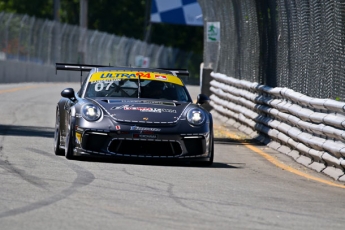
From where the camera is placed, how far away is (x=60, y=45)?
149ft

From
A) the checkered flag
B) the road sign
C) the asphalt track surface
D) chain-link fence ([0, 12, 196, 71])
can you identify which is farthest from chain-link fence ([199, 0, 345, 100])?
the checkered flag

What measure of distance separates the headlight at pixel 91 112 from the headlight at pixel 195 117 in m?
1.01

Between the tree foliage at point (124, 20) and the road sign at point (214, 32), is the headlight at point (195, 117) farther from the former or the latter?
the tree foliage at point (124, 20)

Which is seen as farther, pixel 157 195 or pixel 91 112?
pixel 91 112

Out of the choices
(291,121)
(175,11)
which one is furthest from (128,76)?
(175,11)

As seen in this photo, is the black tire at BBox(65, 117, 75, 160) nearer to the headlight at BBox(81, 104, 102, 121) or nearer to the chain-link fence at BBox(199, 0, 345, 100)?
the headlight at BBox(81, 104, 102, 121)

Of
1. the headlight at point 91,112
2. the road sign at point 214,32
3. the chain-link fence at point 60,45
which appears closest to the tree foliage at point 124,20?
the chain-link fence at point 60,45

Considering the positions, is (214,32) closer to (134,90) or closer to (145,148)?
(134,90)

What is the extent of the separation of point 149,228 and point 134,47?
48000mm

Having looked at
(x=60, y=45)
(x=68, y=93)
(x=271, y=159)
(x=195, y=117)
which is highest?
(x=68, y=93)

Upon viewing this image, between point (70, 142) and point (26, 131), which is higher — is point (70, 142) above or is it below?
above

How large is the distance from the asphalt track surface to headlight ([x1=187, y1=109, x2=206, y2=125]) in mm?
518

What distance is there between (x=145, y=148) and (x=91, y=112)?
0.73 meters

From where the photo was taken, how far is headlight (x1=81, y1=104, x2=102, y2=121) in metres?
11.3
